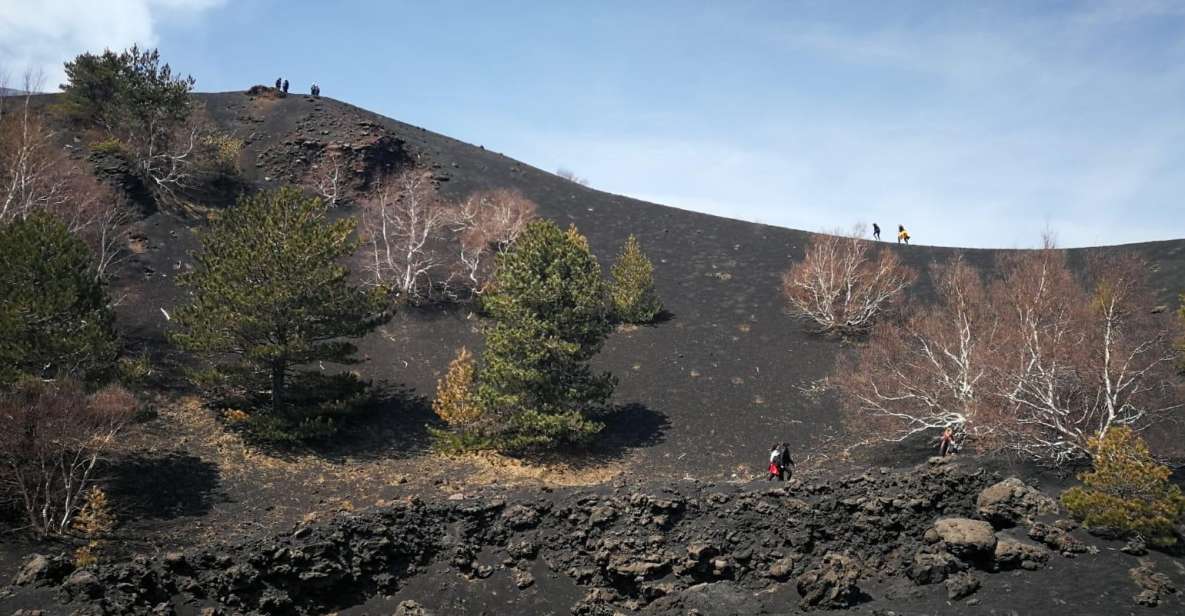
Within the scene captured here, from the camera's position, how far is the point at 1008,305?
27.6m

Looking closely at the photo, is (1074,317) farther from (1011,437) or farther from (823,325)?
(823,325)

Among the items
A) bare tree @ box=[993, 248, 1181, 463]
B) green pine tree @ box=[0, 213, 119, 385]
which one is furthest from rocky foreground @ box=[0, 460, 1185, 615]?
green pine tree @ box=[0, 213, 119, 385]

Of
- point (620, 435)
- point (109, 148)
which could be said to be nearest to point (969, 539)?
point (620, 435)

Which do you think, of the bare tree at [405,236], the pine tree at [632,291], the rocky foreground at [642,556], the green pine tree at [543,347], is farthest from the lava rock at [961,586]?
the bare tree at [405,236]

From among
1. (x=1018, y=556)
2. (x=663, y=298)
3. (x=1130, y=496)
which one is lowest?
(x=1018, y=556)

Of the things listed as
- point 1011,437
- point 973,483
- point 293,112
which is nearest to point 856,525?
point 973,483

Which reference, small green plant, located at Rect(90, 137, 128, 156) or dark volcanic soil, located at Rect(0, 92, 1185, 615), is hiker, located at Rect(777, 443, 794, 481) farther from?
small green plant, located at Rect(90, 137, 128, 156)

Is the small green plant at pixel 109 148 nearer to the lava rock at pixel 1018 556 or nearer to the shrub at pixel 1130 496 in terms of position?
the lava rock at pixel 1018 556

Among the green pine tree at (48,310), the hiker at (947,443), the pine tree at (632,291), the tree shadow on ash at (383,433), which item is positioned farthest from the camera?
the pine tree at (632,291)

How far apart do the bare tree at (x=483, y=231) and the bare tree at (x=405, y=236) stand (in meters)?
1.39

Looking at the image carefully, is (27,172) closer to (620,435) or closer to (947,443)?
(620,435)

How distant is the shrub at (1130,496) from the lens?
14.9m

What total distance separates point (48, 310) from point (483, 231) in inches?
989

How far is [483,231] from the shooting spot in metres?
43.9
